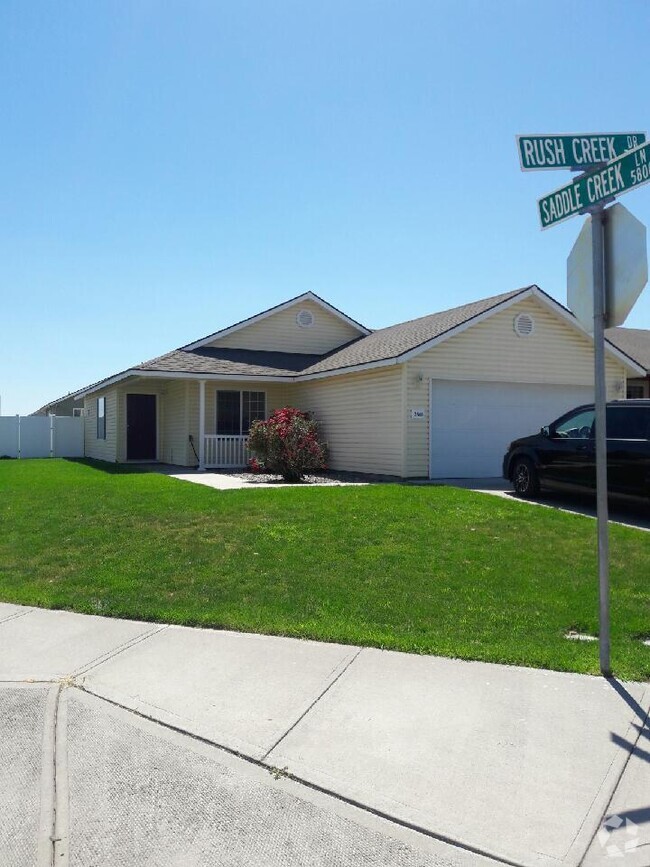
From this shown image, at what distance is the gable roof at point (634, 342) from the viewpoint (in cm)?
2253

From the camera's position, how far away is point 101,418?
26531 mm

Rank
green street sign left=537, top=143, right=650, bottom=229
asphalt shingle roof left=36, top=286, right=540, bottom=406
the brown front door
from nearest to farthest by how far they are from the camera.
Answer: green street sign left=537, top=143, right=650, bottom=229, asphalt shingle roof left=36, top=286, right=540, bottom=406, the brown front door

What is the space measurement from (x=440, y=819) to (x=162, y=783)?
4.32 feet

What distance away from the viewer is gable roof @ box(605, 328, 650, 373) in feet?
73.9

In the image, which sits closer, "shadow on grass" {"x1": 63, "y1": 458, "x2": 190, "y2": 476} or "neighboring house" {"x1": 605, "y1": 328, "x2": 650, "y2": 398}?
"shadow on grass" {"x1": 63, "y1": 458, "x2": 190, "y2": 476}

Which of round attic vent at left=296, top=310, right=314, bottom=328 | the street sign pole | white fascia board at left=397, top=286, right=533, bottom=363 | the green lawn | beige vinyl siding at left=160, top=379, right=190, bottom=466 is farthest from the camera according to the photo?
round attic vent at left=296, top=310, right=314, bottom=328

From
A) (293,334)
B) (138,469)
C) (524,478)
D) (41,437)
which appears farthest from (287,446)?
(41,437)

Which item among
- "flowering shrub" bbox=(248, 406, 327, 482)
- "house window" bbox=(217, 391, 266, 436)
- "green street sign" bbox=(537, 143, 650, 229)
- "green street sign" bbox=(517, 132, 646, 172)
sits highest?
"green street sign" bbox=(517, 132, 646, 172)

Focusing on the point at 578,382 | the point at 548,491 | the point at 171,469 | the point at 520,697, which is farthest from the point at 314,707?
the point at 171,469

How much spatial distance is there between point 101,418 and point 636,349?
1821 centimetres

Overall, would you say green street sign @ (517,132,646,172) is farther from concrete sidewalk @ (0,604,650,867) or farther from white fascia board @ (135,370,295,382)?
white fascia board @ (135,370,295,382)

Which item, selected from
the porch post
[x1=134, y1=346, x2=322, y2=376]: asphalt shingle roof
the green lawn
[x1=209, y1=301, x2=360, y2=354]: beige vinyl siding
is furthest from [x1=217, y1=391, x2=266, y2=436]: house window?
the green lawn

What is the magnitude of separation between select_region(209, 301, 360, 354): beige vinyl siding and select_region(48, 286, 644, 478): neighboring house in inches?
10.6

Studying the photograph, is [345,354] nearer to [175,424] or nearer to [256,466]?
[256,466]
